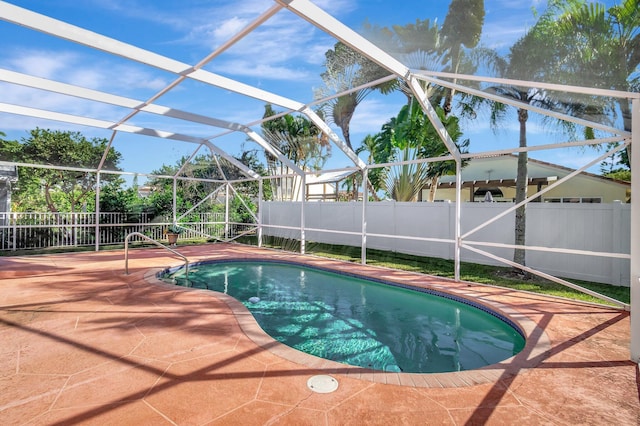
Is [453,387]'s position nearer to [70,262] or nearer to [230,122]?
[230,122]

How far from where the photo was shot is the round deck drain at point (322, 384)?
270 cm

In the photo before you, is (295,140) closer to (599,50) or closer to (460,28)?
(460,28)

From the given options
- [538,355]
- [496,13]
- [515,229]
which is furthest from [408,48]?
[538,355]

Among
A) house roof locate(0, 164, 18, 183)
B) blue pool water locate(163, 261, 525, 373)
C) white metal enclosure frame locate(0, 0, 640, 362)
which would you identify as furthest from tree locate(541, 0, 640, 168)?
house roof locate(0, 164, 18, 183)

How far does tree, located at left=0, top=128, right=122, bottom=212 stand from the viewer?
12945mm

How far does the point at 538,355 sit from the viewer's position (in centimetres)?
345

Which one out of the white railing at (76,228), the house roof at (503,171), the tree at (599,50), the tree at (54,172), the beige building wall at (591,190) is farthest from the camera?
the house roof at (503,171)

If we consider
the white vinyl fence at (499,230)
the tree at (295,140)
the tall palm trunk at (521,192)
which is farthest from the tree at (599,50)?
the tree at (295,140)

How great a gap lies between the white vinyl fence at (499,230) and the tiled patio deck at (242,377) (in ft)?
7.75

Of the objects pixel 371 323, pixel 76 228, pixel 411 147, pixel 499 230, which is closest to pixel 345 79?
pixel 411 147

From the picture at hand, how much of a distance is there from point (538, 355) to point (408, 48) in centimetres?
1103

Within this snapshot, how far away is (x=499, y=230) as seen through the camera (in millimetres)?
8586

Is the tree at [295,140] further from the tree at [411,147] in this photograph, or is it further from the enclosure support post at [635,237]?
the enclosure support post at [635,237]

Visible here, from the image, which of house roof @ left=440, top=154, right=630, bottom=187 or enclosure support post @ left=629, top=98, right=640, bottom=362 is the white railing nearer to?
house roof @ left=440, top=154, right=630, bottom=187
